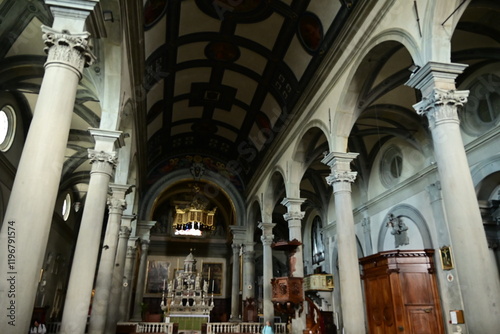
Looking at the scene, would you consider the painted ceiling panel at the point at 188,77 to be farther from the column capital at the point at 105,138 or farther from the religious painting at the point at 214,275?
the religious painting at the point at 214,275

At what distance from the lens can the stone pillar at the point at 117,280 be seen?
40.2ft

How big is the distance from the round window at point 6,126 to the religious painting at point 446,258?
13790mm

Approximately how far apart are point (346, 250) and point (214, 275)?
615 inches

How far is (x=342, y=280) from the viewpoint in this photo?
8.49m

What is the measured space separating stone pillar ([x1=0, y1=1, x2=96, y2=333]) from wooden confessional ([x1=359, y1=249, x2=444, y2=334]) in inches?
378

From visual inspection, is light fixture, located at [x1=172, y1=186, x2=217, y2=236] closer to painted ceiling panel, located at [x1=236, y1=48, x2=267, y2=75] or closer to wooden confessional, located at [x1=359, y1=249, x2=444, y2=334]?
painted ceiling panel, located at [x1=236, y1=48, x2=267, y2=75]

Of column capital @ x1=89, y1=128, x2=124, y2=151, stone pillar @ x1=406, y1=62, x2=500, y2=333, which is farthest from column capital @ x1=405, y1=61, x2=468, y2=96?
column capital @ x1=89, y1=128, x2=124, y2=151

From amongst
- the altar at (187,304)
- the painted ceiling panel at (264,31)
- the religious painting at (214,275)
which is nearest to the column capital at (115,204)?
the painted ceiling panel at (264,31)

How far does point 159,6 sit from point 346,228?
744 centimetres

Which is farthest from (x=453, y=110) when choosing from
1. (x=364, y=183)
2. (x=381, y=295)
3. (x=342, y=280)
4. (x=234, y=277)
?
(x=234, y=277)

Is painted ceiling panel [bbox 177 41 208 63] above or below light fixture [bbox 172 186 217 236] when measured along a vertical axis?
above

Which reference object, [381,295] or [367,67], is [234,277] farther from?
[367,67]

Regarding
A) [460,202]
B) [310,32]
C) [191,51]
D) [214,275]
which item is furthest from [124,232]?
[460,202]

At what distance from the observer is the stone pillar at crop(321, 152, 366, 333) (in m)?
8.13
